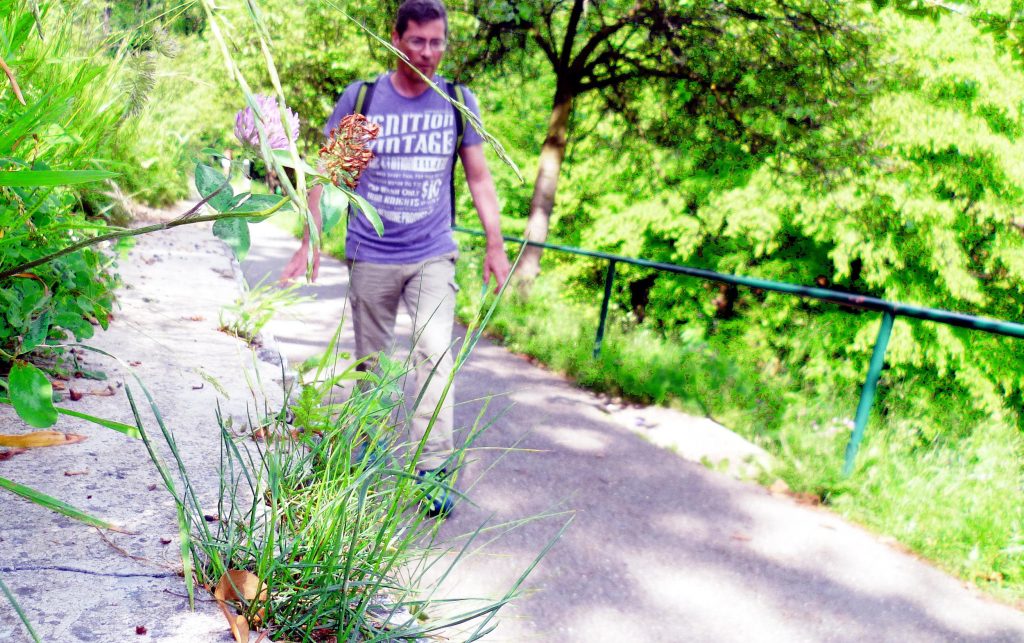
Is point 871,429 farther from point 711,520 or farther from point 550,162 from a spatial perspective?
point 550,162

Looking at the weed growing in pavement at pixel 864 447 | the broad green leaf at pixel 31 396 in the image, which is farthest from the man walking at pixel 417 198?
the weed growing in pavement at pixel 864 447

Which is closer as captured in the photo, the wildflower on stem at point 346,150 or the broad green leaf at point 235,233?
the broad green leaf at point 235,233

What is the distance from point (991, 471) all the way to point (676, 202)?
761 centimetres

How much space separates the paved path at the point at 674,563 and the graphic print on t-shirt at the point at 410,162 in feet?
3.69

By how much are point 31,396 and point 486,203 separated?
243 cm

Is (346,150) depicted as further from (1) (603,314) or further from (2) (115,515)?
(1) (603,314)

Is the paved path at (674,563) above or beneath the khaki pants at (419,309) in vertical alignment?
beneath

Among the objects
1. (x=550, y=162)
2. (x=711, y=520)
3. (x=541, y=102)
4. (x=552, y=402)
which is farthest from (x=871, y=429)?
(x=541, y=102)

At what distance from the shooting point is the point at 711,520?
374cm

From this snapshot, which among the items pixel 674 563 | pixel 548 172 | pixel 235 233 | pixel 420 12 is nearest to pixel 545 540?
pixel 674 563

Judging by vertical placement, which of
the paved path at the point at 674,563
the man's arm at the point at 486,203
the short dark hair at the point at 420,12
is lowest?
the paved path at the point at 674,563

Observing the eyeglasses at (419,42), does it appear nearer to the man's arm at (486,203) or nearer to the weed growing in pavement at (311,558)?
the man's arm at (486,203)

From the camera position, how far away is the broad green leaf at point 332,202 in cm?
95

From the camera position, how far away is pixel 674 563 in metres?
3.21
